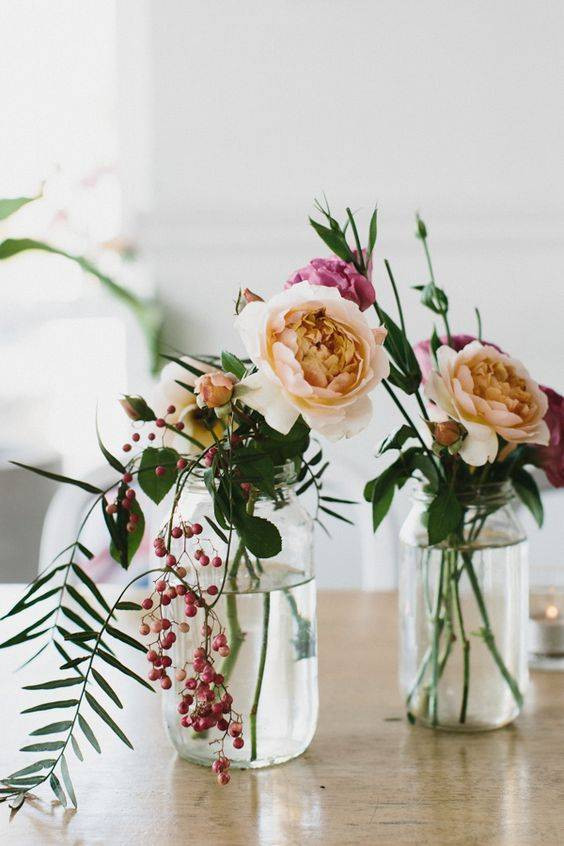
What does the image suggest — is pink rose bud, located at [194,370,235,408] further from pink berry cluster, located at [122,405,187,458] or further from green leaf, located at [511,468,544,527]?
green leaf, located at [511,468,544,527]

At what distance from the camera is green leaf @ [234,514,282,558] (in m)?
0.56

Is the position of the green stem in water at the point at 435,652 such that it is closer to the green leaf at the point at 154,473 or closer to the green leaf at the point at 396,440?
the green leaf at the point at 396,440

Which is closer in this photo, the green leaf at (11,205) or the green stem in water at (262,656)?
the green stem in water at (262,656)

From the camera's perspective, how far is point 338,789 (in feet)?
2.04

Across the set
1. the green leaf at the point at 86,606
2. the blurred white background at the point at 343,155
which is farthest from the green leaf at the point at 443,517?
the blurred white background at the point at 343,155

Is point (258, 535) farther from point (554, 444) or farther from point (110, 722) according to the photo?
point (554, 444)

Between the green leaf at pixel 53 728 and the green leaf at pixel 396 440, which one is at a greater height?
the green leaf at pixel 396 440

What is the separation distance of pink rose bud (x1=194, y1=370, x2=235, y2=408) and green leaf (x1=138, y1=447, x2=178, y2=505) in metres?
0.07

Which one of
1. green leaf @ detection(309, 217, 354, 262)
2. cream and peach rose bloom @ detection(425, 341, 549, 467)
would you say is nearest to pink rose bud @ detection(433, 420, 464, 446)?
cream and peach rose bloom @ detection(425, 341, 549, 467)

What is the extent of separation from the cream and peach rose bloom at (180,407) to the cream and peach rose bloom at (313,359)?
0.08 meters

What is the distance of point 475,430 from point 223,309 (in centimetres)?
174

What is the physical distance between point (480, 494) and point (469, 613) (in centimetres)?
8

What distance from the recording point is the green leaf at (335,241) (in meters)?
0.60

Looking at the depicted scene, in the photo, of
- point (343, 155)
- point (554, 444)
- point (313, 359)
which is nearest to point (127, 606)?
point (313, 359)
